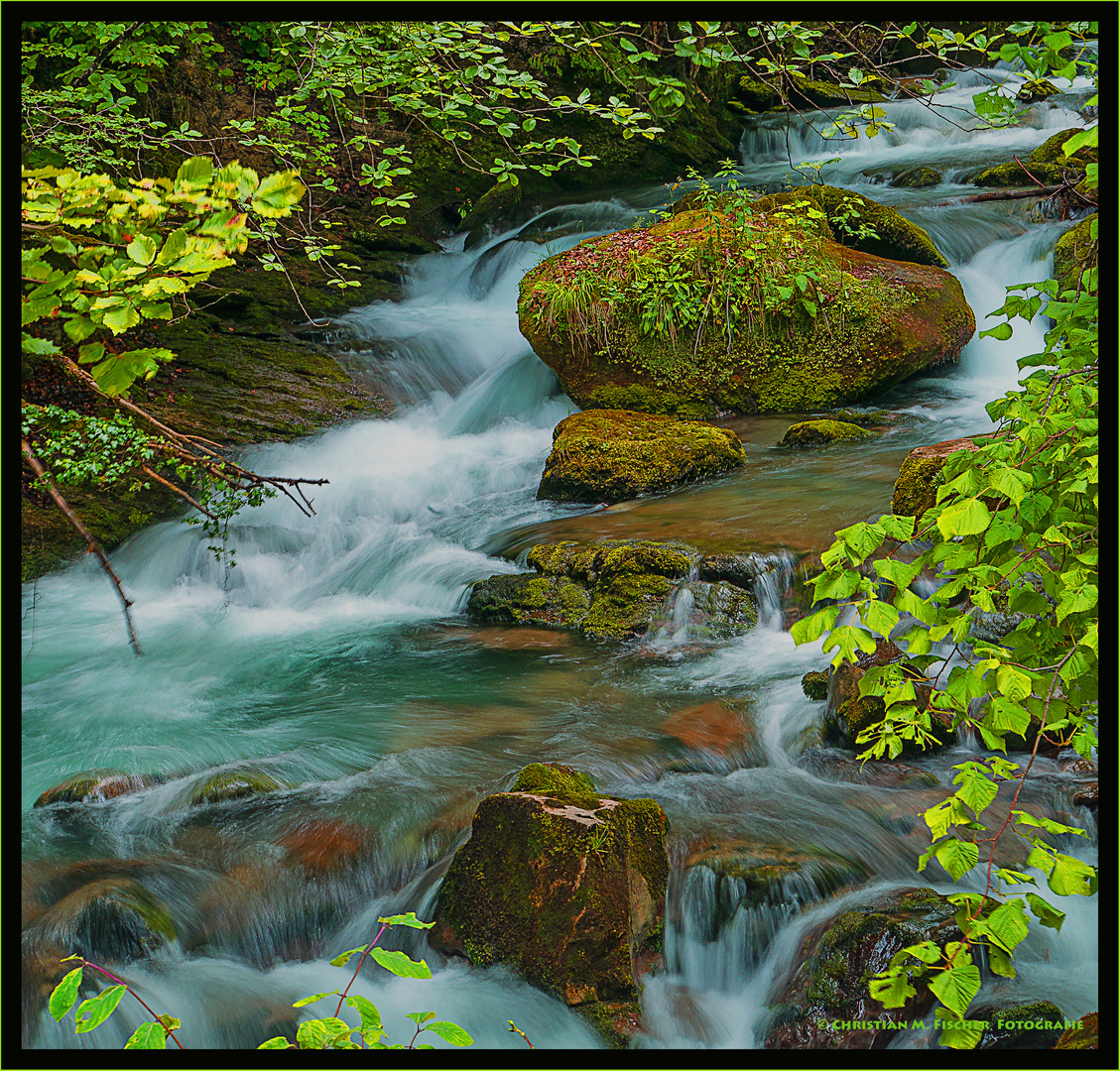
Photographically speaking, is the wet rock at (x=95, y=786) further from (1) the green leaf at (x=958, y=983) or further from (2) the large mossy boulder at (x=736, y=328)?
(2) the large mossy boulder at (x=736, y=328)

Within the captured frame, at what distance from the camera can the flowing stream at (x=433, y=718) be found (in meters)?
2.87

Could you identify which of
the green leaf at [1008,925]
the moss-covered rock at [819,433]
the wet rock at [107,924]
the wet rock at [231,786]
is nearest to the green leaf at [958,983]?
the green leaf at [1008,925]

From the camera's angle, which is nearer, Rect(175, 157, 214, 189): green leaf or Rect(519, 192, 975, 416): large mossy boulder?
Rect(175, 157, 214, 189): green leaf

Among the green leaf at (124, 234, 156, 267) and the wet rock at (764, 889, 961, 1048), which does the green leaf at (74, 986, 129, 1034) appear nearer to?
the green leaf at (124, 234, 156, 267)

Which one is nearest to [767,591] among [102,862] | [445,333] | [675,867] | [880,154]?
[675,867]

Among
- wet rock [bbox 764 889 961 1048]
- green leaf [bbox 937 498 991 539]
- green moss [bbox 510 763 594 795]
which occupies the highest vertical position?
green leaf [bbox 937 498 991 539]

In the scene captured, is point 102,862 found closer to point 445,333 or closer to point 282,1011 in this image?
point 282,1011

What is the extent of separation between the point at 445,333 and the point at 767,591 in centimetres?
674

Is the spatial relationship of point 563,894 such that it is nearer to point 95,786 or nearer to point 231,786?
point 231,786

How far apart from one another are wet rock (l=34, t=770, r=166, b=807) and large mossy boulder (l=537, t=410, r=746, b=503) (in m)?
3.90

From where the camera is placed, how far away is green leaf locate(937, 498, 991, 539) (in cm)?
172

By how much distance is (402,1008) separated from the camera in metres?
2.85

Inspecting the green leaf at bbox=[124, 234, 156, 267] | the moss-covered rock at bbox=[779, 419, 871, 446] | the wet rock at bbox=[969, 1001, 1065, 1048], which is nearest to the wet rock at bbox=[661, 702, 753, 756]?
the wet rock at bbox=[969, 1001, 1065, 1048]

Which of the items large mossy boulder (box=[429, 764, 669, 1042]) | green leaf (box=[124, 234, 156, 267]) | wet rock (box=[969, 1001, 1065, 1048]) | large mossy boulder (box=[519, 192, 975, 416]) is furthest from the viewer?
large mossy boulder (box=[519, 192, 975, 416])
